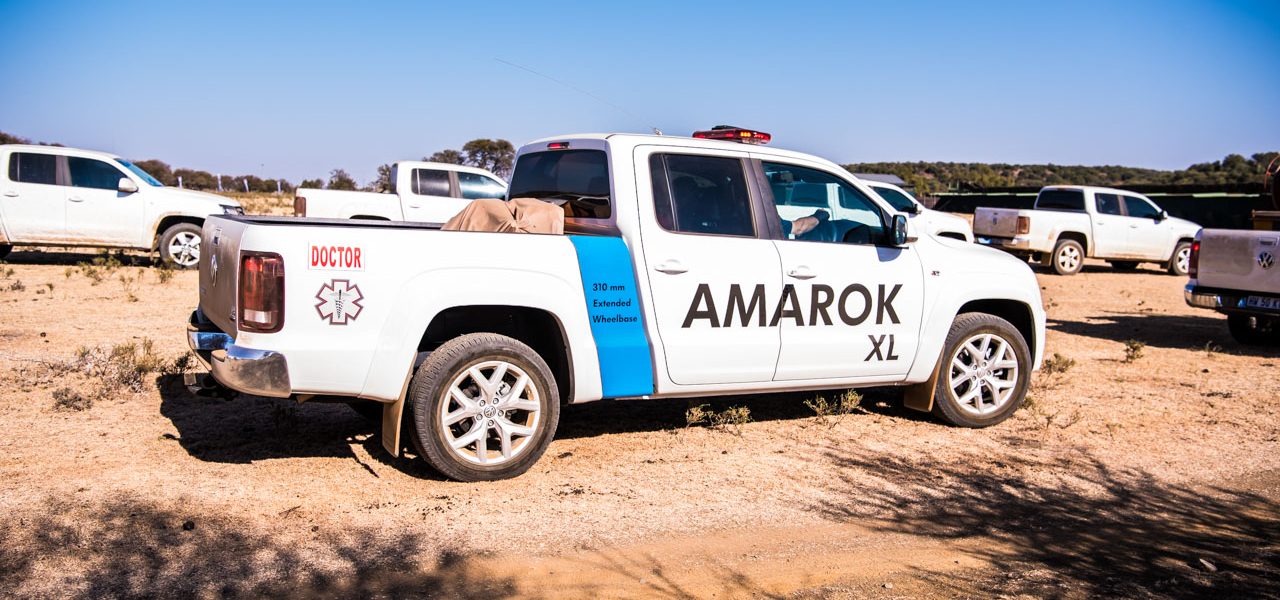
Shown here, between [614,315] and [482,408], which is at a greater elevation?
[614,315]

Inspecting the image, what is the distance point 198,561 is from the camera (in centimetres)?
409

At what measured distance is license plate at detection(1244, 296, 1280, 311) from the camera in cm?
1020

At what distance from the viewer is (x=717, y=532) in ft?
15.4

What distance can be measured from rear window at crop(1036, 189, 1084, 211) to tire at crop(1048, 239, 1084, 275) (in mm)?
795

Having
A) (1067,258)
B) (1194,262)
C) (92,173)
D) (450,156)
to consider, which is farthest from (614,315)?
(450,156)

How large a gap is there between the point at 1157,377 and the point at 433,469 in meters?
6.83

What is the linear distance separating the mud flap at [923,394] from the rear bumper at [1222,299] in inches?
218

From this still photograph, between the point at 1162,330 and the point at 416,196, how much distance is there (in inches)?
413

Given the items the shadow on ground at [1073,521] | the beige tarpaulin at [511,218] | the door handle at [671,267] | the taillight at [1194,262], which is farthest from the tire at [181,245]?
the taillight at [1194,262]

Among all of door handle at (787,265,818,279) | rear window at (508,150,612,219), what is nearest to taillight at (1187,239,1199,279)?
door handle at (787,265,818,279)

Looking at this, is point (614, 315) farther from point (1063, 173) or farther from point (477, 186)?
point (1063, 173)

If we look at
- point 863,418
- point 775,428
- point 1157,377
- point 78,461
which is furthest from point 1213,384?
point 78,461

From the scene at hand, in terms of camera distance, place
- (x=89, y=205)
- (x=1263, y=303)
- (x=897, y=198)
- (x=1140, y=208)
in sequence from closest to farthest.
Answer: (x=1263, y=303) → (x=89, y=205) → (x=897, y=198) → (x=1140, y=208)

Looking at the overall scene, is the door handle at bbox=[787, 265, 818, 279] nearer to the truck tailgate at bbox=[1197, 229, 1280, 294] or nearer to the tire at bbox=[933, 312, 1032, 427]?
the tire at bbox=[933, 312, 1032, 427]
